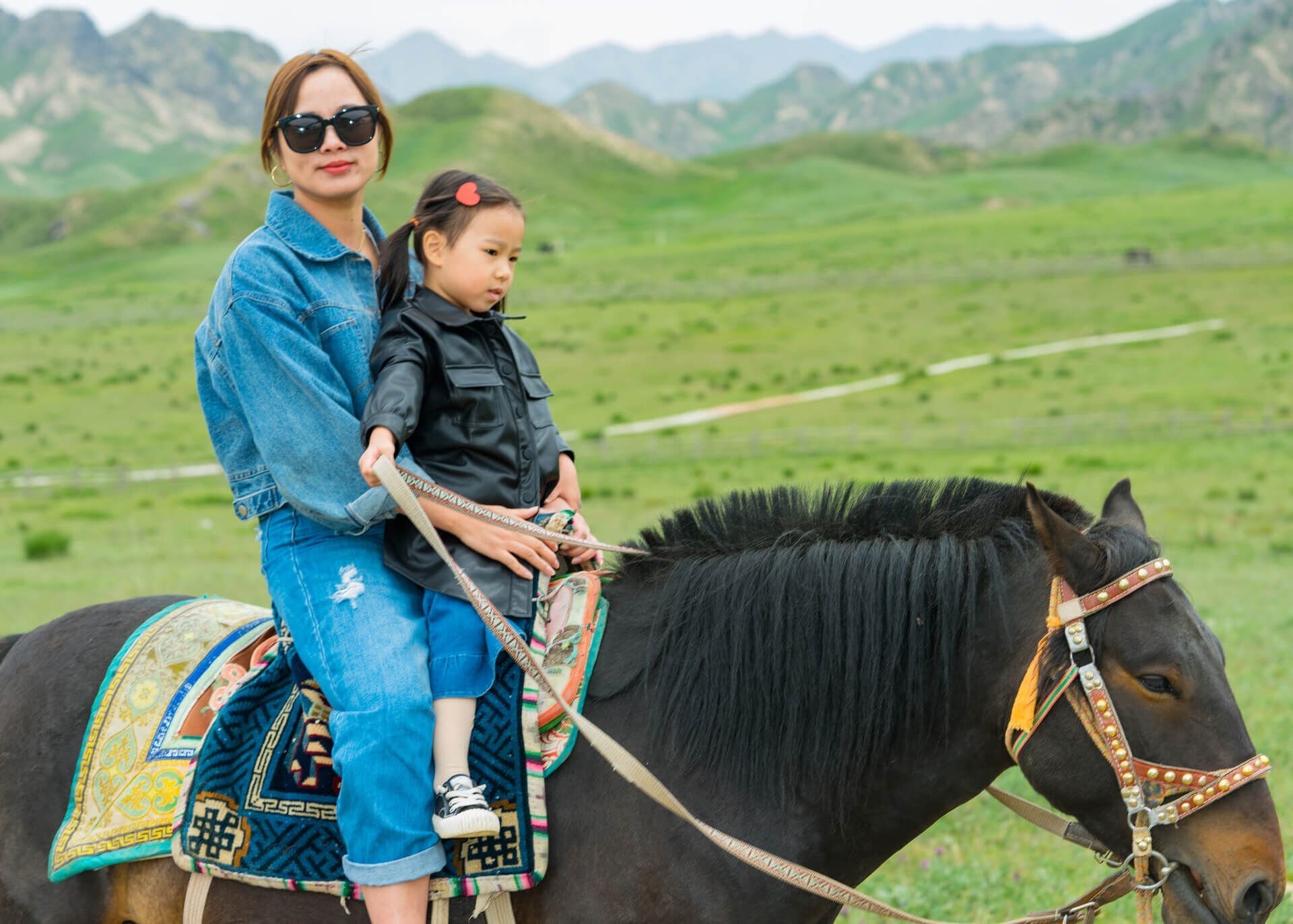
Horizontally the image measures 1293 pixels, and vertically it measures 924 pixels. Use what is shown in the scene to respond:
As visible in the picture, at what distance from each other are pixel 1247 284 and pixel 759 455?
1470 inches

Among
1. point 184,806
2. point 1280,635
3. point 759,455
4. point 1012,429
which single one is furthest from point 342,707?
point 1012,429

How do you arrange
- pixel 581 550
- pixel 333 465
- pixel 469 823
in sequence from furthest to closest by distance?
1. pixel 581 550
2. pixel 333 465
3. pixel 469 823

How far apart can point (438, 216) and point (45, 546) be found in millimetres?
18167

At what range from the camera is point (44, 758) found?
3.87m

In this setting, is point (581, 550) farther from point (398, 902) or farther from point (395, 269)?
point (398, 902)

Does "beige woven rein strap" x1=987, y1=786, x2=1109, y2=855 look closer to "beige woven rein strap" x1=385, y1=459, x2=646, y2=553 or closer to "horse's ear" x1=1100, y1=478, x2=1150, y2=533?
"horse's ear" x1=1100, y1=478, x2=1150, y2=533

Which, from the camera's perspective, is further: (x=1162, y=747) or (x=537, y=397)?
→ (x=537, y=397)

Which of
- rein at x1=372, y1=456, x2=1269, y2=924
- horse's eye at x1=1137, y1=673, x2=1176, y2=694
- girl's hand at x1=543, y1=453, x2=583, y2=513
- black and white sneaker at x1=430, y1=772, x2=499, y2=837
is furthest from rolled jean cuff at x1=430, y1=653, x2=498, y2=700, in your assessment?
horse's eye at x1=1137, y1=673, x2=1176, y2=694

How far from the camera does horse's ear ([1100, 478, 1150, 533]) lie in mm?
3311

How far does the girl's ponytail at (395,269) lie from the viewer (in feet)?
12.1

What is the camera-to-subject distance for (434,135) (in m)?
188

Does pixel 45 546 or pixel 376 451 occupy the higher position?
pixel 376 451

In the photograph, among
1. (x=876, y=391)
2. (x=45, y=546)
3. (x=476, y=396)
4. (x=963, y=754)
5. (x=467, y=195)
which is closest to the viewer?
(x=963, y=754)

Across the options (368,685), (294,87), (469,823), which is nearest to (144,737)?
(368,685)
